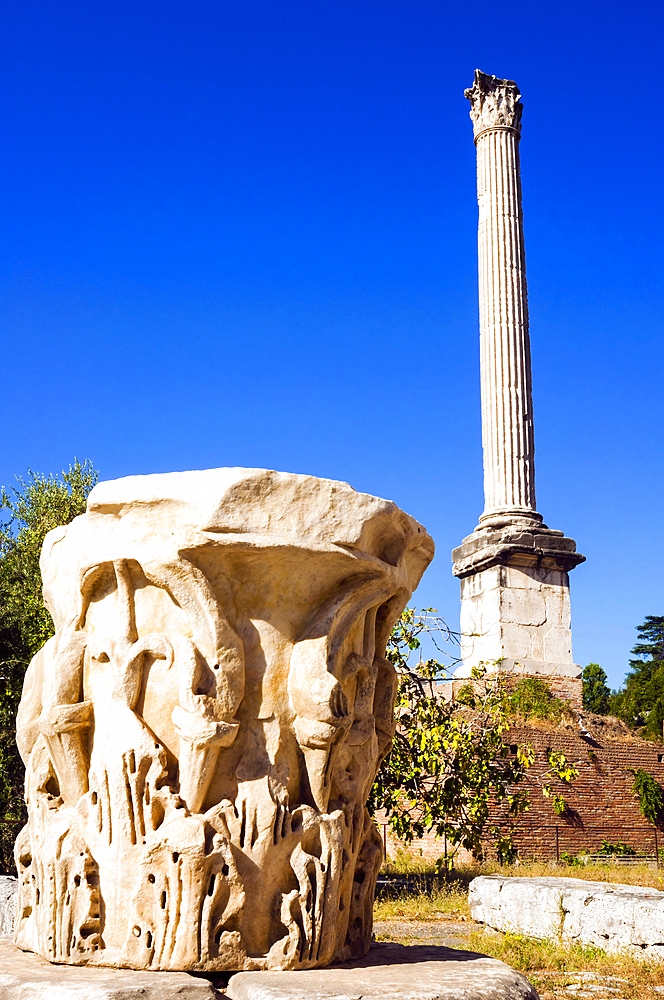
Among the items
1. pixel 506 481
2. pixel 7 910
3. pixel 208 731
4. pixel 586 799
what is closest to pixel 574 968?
pixel 7 910

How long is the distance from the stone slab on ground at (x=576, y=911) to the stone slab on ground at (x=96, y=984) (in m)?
3.98

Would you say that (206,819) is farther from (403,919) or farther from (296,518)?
(403,919)

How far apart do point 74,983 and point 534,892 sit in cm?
485

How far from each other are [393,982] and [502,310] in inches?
553

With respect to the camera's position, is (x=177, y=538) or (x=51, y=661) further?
(x=51, y=661)

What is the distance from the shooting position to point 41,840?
332cm

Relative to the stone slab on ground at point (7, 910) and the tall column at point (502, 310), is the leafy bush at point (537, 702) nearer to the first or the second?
the tall column at point (502, 310)

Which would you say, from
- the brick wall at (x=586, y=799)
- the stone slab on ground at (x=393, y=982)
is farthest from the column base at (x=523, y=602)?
the stone slab on ground at (x=393, y=982)

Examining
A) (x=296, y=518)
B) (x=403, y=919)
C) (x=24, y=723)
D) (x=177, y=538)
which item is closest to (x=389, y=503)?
(x=296, y=518)

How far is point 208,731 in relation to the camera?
3107 mm

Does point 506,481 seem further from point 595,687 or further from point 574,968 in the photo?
point 595,687

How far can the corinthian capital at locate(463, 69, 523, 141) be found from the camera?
658 inches

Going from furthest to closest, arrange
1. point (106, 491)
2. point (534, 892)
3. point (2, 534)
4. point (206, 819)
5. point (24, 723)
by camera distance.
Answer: point (2, 534) → point (534, 892) → point (24, 723) → point (106, 491) → point (206, 819)

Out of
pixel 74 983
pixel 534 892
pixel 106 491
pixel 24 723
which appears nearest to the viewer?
pixel 74 983
